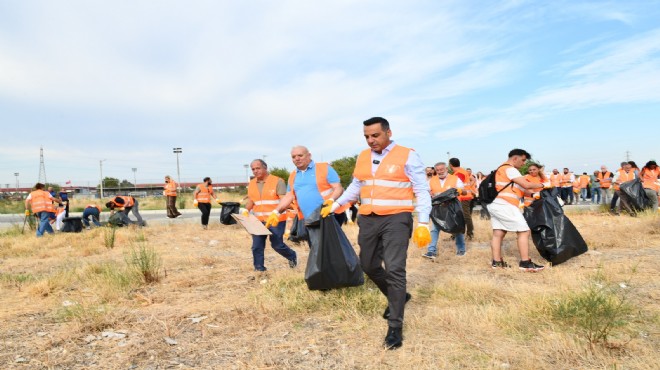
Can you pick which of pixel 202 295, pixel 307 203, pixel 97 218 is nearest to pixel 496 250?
pixel 307 203

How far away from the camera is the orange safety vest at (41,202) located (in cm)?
1118

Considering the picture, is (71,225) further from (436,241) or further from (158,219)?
(436,241)

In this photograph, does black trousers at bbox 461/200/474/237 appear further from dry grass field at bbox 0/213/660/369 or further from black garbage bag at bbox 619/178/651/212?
black garbage bag at bbox 619/178/651/212

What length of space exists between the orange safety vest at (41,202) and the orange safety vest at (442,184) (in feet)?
31.0

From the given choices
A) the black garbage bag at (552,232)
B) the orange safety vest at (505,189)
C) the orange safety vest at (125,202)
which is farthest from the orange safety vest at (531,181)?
the orange safety vest at (125,202)

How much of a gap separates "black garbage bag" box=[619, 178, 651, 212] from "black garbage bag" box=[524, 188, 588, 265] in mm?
6036

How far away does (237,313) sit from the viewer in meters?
4.23

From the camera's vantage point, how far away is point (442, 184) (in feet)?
25.0

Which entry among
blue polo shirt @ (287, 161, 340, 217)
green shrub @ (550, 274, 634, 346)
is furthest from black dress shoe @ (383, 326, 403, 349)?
blue polo shirt @ (287, 161, 340, 217)

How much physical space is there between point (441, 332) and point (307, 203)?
235 cm

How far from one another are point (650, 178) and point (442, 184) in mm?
6851

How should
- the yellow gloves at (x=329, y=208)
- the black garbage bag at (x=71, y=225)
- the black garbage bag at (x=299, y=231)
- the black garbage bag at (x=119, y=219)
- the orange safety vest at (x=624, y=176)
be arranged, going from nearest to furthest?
the yellow gloves at (x=329, y=208), the black garbage bag at (x=299, y=231), the orange safety vest at (x=624, y=176), the black garbage bag at (x=71, y=225), the black garbage bag at (x=119, y=219)

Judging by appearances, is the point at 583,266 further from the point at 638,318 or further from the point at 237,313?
the point at 237,313

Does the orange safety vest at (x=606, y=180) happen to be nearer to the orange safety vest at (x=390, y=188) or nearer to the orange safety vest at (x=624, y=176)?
the orange safety vest at (x=624, y=176)
